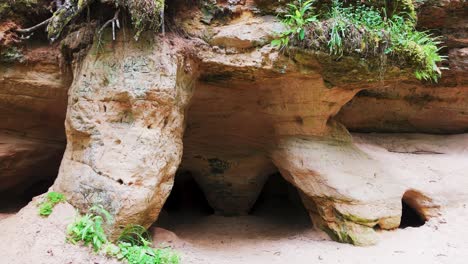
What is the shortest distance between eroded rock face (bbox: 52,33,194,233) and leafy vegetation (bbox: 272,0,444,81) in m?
1.61

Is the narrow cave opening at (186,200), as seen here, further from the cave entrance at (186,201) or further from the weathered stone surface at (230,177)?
the weathered stone surface at (230,177)

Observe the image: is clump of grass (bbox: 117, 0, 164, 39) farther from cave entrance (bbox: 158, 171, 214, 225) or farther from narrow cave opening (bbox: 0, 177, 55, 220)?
cave entrance (bbox: 158, 171, 214, 225)

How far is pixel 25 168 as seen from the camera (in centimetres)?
633

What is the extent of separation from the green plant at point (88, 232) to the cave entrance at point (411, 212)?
4.56 m

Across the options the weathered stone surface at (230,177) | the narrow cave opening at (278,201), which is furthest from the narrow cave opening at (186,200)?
the narrow cave opening at (278,201)

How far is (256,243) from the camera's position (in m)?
5.68

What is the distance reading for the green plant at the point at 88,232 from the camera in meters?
3.82

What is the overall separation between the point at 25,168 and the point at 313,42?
5032mm

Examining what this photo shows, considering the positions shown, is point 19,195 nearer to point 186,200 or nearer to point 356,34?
point 186,200

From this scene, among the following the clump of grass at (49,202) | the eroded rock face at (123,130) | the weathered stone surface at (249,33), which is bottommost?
the clump of grass at (49,202)

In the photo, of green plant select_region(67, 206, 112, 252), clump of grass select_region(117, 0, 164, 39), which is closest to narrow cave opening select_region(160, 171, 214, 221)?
green plant select_region(67, 206, 112, 252)

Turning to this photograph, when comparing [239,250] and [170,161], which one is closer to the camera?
[170,161]

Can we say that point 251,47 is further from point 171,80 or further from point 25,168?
point 25,168

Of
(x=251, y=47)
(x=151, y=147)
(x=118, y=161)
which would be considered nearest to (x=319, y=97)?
(x=251, y=47)
